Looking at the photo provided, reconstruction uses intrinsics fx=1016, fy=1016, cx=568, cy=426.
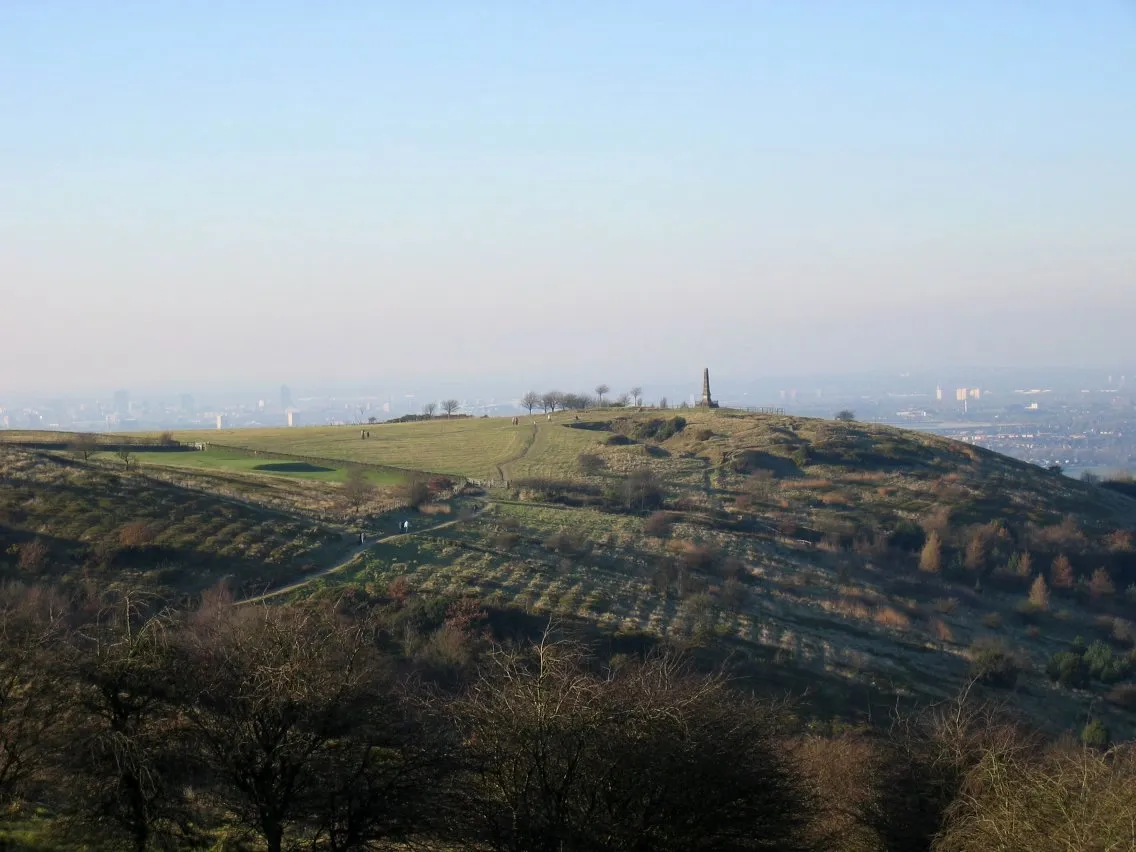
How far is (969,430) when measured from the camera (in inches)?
6555

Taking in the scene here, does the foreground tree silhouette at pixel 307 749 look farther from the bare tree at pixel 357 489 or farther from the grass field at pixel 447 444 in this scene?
the grass field at pixel 447 444

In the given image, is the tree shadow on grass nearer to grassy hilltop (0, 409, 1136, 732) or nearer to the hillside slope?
grassy hilltop (0, 409, 1136, 732)

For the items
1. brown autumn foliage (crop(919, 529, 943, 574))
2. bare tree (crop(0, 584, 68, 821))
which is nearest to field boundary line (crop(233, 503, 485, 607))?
bare tree (crop(0, 584, 68, 821))

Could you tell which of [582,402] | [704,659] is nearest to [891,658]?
[704,659]

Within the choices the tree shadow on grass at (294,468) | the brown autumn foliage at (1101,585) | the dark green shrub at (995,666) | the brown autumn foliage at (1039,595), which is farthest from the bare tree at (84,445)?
the brown autumn foliage at (1101,585)

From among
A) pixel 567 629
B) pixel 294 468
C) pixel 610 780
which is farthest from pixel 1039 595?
pixel 294 468

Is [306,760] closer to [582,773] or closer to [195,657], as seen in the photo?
[195,657]

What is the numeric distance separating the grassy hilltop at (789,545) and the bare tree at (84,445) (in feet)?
37.6

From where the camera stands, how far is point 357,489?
158ft

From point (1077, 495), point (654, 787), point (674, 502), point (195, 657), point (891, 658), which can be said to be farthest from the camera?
point (1077, 495)

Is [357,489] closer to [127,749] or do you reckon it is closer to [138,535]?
[138,535]

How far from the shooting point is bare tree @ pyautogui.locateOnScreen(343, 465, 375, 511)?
46156 millimetres

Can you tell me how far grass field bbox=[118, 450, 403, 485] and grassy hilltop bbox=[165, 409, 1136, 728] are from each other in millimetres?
4950

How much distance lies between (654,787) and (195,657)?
6.36m
